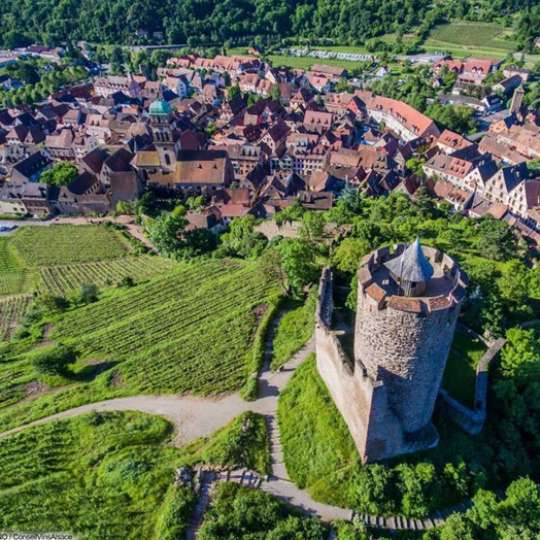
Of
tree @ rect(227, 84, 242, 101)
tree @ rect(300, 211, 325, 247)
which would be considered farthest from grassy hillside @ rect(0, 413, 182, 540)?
tree @ rect(227, 84, 242, 101)

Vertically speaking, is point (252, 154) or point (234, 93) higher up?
point (234, 93)

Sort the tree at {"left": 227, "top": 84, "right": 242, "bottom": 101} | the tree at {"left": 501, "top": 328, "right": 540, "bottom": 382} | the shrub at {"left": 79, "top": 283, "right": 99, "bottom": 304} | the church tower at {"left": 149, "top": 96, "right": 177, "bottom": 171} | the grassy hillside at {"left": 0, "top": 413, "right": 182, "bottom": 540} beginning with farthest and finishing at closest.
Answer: the tree at {"left": 227, "top": 84, "right": 242, "bottom": 101}
the church tower at {"left": 149, "top": 96, "right": 177, "bottom": 171}
the shrub at {"left": 79, "top": 283, "right": 99, "bottom": 304}
the tree at {"left": 501, "top": 328, "right": 540, "bottom": 382}
the grassy hillside at {"left": 0, "top": 413, "right": 182, "bottom": 540}

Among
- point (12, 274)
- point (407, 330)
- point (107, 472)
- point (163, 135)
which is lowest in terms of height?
point (12, 274)

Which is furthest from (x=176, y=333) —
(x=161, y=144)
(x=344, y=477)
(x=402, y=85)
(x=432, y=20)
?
(x=432, y=20)

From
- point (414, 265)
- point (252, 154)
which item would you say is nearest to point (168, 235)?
point (252, 154)

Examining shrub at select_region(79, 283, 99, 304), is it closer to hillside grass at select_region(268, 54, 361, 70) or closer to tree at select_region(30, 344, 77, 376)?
tree at select_region(30, 344, 77, 376)

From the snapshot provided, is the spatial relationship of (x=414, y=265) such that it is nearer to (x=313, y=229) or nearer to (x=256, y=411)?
(x=256, y=411)
